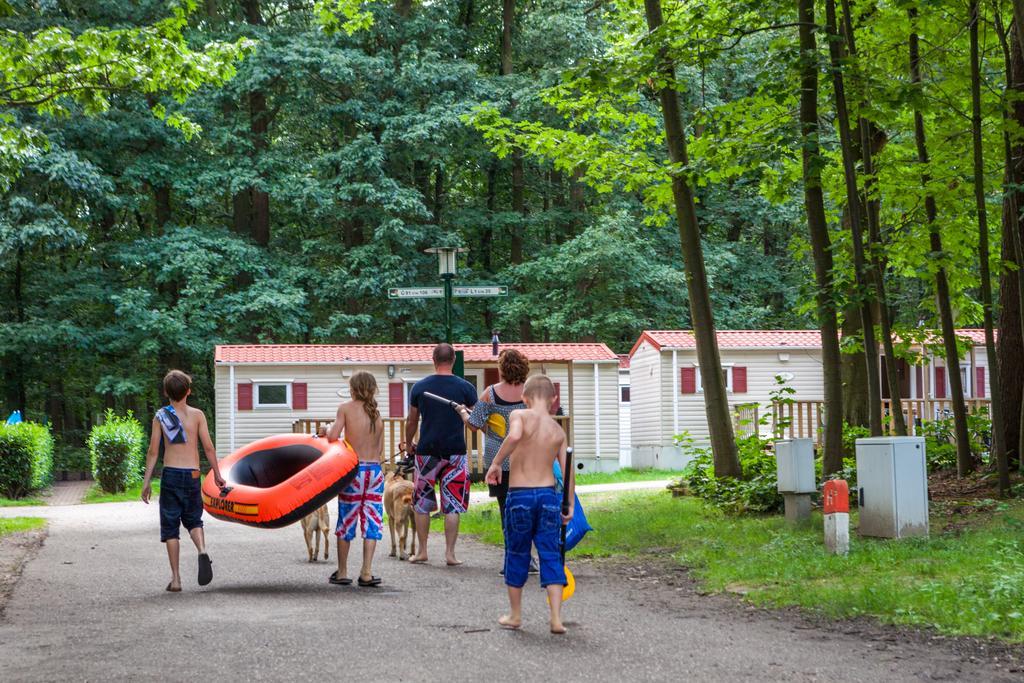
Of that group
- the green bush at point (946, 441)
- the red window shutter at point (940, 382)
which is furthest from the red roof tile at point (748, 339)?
the green bush at point (946, 441)

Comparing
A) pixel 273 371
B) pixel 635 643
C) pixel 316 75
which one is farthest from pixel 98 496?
pixel 635 643

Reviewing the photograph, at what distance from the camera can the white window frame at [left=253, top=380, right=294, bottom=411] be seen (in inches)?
1114

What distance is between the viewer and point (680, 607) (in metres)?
7.93

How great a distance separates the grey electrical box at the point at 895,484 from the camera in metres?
9.46

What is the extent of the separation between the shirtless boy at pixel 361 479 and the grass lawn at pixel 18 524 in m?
6.17

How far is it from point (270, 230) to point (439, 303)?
247 inches

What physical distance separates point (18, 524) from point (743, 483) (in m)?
8.52

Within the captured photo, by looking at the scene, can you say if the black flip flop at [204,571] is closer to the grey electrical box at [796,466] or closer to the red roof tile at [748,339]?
the grey electrical box at [796,466]

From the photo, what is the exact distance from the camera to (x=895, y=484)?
958 cm

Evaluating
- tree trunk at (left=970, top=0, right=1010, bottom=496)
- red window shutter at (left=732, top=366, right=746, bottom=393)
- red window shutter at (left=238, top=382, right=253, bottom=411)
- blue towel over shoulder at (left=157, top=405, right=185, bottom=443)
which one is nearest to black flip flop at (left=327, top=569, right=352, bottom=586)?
blue towel over shoulder at (left=157, top=405, right=185, bottom=443)

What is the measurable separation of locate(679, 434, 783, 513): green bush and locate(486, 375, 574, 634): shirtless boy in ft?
21.3

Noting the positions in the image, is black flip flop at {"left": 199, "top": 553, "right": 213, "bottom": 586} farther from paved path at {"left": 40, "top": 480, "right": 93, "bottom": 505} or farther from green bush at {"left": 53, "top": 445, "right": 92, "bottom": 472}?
green bush at {"left": 53, "top": 445, "right": 92, "bottom": 472}

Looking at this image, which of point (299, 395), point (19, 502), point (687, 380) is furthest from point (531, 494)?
point (687, 380)

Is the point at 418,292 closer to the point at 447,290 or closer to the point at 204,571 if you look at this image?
the point at 447,290
